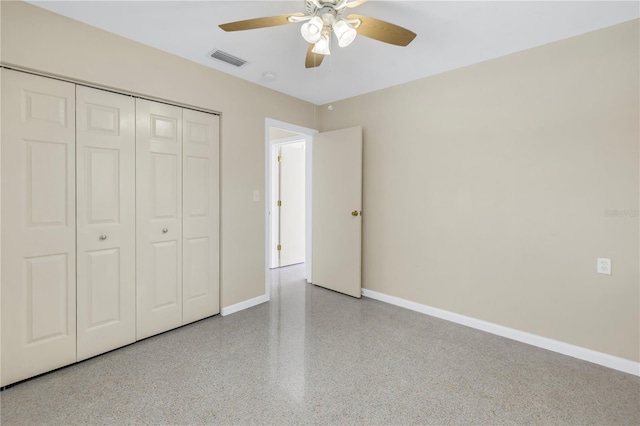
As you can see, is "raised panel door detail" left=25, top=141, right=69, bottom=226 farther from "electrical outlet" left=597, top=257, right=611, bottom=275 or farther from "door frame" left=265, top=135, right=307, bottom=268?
"electrical outlet" left=597, top=257, right=611, bottom=275

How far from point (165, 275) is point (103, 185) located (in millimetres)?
896

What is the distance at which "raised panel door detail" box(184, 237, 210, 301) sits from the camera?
2.78m

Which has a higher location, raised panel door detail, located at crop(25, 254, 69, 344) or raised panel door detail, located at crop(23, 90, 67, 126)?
raised panel door detail, located at crop(23, 90, 67, 126)

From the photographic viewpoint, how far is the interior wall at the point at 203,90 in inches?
75.0

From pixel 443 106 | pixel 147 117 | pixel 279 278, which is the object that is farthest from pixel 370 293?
pixel 147 117

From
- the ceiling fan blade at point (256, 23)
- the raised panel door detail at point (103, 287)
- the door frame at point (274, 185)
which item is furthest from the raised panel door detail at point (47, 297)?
the door frame at point (274, 185)

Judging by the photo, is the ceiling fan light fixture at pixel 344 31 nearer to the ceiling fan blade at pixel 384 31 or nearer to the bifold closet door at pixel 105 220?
the ceiling fan blade at pixel 384 31

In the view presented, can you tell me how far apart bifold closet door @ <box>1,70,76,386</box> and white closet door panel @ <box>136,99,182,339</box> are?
44 cm

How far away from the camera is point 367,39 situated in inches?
91.0

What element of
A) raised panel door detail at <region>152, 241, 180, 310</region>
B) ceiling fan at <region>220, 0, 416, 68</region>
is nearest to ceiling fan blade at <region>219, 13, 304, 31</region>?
ceiling fan at <region>220, 0, 416, 68</region>

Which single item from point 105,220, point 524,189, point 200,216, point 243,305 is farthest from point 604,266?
point 105,220

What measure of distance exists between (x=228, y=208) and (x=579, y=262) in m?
3.05

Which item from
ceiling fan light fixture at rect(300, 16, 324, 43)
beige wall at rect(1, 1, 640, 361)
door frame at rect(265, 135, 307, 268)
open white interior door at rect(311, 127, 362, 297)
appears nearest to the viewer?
ceiling fan light fixture at rect(300, 16, 324, 43)

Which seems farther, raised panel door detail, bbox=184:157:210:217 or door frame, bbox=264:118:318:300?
door frame, bbox=264:118:318:300
